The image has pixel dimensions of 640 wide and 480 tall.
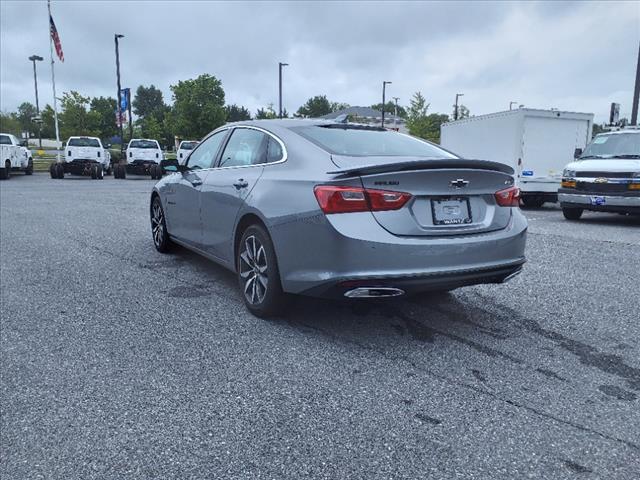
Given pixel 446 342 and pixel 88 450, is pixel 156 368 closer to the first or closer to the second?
pixel 88 450

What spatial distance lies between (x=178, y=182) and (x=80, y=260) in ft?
5.37

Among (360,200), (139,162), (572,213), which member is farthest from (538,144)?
(139,162)

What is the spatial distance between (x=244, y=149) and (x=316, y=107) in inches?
4034

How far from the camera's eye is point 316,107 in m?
104

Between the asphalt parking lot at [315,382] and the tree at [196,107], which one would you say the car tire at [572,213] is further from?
the tree at [196,107]

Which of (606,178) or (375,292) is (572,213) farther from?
(375,292)

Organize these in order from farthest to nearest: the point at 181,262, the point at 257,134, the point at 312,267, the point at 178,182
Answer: the point at 181,262, the point at 178,182, the point at 257,134, the point at 312,267

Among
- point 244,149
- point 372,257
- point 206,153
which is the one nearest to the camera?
point 372,257

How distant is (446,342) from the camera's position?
3736 millimetres

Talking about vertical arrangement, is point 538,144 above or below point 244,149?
above

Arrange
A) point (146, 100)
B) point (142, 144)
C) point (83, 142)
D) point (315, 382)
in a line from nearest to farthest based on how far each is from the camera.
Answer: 1. point (315, 382)
2. point (83, 142)
3. point (142, 144)
4. point (146, 100)

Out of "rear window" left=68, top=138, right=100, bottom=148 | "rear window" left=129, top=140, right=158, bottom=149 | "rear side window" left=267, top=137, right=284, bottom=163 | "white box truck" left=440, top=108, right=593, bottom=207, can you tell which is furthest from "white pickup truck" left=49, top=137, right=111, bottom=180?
"rear side window" left=267, top=137, right=284, bottom=163

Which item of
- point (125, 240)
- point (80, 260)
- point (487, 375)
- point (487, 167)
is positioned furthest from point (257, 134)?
point (125, 240)

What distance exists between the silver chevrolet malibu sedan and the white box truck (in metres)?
10.3
